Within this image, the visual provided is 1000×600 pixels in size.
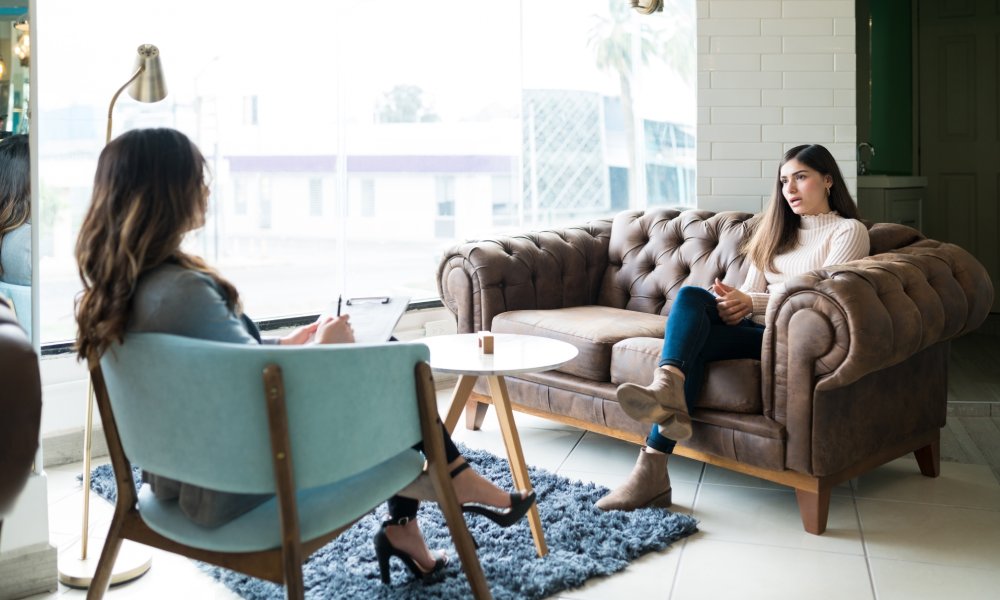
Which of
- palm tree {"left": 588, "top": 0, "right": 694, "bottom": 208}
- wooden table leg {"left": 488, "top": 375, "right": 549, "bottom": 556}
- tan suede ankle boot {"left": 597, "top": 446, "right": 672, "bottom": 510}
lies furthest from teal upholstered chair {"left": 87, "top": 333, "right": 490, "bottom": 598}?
palm tree {"left": 588, "top": 0, "right": 694, "bottom": 208}

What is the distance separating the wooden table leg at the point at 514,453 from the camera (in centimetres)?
252

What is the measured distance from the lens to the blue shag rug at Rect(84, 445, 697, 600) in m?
2.33

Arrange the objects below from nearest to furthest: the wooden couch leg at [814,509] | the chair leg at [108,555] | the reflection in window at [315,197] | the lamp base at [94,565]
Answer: the chair leg at [108,555] < the lamp base at [94,565] < the wooden couch leg at [814,509] < the reflection in window at [315,197]

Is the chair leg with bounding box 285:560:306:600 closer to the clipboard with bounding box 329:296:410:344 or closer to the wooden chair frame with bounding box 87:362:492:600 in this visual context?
the wooden chair frame with bounding box 87:362:492:600

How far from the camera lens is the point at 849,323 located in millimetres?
2535

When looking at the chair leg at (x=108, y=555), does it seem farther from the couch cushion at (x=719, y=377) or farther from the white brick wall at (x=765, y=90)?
the white brick wall at (x=765, y=90)

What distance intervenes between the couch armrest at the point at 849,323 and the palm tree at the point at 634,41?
3.04 metres

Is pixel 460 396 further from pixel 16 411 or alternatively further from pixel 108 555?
pixel 16 411

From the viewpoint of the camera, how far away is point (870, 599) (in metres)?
2.28

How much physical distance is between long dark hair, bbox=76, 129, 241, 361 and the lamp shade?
0.81 meters

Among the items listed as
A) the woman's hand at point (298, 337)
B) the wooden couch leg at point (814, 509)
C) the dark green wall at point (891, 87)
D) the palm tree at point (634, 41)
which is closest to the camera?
the woman's hand at point (298, 337)

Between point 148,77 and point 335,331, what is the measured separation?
0.98 meters

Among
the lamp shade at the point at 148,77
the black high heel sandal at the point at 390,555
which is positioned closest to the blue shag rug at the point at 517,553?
the black high heel sandal at the point at 390,555

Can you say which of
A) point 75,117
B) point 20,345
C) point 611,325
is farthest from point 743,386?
point 75,117
